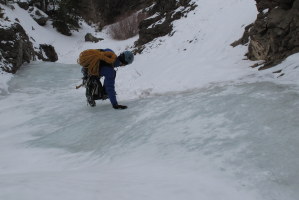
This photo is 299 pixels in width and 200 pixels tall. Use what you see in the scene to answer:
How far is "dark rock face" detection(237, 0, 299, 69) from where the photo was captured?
6387 millimetres

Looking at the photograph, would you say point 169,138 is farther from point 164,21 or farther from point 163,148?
point 164,21

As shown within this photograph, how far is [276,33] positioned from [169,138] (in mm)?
4112

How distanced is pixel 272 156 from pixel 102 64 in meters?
3.97

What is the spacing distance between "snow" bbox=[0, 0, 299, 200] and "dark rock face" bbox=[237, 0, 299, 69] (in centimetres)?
41

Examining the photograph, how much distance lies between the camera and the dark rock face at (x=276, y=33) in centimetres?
639

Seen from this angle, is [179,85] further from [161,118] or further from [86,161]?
[86,161]

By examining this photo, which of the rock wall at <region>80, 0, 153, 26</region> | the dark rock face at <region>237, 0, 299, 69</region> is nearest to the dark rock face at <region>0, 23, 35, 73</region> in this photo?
the dark rock face at <region>237, 0, 299, 69</region>

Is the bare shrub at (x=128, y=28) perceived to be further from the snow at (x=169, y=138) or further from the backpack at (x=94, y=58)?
the backpack at (x=94, y=58)

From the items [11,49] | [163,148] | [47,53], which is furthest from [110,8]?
[163,148]

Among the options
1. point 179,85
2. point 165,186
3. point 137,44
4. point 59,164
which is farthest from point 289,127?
point 137,44

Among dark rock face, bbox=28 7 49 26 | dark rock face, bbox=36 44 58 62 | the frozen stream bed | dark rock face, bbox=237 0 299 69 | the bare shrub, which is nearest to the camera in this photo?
the frozen stream bed

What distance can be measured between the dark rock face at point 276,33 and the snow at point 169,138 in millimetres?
407

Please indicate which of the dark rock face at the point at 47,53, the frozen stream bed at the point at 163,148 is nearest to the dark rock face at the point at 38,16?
the dark rock face at the point at 47,53

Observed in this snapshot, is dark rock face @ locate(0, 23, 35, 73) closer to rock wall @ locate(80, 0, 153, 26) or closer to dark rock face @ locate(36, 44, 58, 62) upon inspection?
dark rock face @ locate(36, 44, 58, 62)
